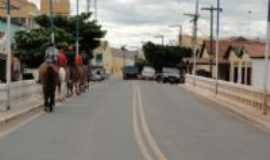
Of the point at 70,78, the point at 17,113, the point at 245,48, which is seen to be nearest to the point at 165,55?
the point at 245,48

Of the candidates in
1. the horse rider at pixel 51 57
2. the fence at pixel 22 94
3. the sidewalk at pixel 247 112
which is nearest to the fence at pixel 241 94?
the sidewalk at pixel 247 112

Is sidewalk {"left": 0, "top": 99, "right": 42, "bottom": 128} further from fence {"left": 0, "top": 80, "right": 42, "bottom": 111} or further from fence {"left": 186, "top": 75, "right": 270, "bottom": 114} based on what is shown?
fence {"left": 186, "top": 75, "right": 270, "bottom": 114}

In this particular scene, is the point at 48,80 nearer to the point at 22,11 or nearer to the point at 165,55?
the point at 22,11

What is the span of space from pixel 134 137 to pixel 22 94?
12.7 meters

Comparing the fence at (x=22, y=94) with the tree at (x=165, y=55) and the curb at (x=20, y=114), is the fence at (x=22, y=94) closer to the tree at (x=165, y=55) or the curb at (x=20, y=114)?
the curb at (x=20, y=114)

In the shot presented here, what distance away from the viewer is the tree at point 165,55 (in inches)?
4843

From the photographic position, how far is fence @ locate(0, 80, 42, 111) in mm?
26458

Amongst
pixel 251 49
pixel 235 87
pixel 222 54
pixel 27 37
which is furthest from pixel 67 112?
pixel 222 54

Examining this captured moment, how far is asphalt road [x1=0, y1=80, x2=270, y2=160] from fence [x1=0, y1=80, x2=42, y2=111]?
169cm

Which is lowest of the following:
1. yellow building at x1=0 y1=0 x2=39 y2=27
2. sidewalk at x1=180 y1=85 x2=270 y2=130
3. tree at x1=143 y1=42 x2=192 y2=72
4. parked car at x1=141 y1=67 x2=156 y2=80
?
parked car at x1=141 y1=67 x2=156 y2=80

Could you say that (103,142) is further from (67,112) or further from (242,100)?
(242,100)

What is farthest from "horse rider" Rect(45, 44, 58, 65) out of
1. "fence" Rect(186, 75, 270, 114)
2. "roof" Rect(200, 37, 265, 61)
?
"roof" Rect(200, 37, 265, 61)

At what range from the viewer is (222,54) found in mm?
94250

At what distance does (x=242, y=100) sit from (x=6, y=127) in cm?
1439
